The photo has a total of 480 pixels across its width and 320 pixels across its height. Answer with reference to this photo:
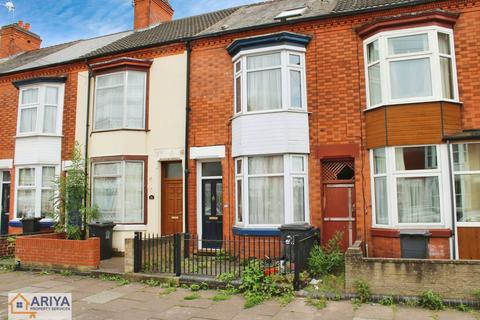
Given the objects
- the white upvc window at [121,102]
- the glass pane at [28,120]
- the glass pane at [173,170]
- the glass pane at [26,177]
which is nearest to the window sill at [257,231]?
the glass pane at [173,170]

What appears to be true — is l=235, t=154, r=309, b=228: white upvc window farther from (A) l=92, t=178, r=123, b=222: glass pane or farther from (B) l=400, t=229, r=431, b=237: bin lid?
(A) l=92, t=178, r=123, b=222: glass pane

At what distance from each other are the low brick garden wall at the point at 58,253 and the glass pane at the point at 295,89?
19.4 ft

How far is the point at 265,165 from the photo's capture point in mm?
10383

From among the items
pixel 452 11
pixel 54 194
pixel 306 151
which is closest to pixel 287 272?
pixel 306 151

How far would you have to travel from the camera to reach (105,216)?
11992 mm

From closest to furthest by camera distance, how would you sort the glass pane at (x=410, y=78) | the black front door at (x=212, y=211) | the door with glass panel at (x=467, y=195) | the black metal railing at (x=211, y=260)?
1. the black metal railing at (x=211, y=260)
2. the door with glass panel at (x=467, y=195)
3. the glass pane at (x=410, y=78)
4. the black front door at (x=212, y=211)

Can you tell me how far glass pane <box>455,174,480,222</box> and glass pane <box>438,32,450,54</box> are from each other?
9.60ft

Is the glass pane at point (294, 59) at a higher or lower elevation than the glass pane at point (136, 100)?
higher

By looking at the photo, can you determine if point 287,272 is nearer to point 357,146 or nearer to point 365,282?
point 365,282

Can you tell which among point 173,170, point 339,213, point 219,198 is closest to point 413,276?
point 339,213

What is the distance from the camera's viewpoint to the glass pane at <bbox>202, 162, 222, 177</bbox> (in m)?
11.4

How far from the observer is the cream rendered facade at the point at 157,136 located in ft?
38.3

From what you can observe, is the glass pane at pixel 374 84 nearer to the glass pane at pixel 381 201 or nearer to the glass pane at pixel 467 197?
the glass pane at pixel 381 201

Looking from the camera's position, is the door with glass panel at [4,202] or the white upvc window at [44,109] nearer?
the white upvc window at [44,109]
